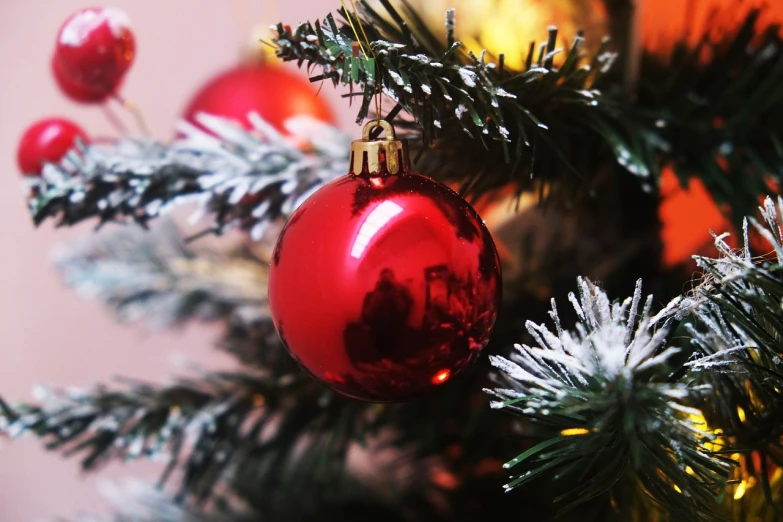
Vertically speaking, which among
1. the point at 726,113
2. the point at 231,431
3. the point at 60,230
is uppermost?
the point at 726,113

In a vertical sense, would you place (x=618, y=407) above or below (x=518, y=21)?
below

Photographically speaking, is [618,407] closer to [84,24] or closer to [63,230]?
[84,24]

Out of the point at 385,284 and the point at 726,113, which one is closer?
the point at 385,284

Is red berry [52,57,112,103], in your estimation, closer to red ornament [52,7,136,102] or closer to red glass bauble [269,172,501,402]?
red ornament [52,7,136,102]

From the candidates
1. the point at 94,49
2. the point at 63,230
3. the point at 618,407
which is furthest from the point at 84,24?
the point at 63,230

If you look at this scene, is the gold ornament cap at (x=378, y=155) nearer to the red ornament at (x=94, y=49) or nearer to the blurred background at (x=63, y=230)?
the red ornament at (x=94, y=49)

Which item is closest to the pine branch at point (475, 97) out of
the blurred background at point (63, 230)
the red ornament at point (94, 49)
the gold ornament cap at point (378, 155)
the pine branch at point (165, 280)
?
the gold ornament cap at point (378, 155)

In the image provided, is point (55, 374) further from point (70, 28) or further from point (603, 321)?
point (603, 321)
